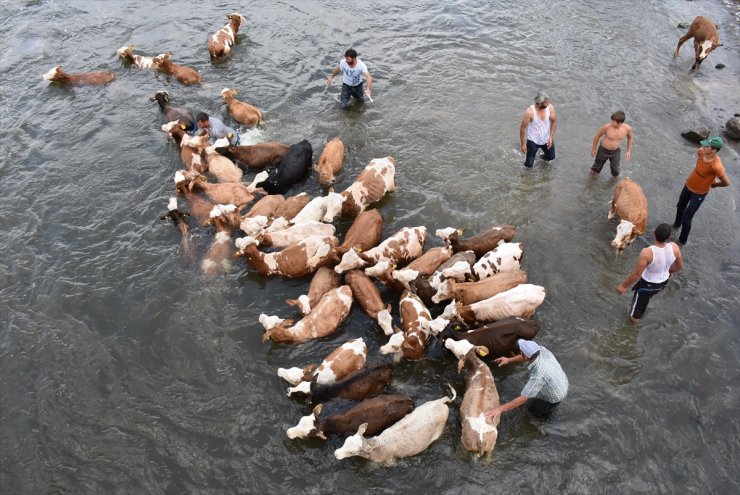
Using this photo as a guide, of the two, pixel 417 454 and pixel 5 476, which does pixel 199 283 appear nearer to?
pixel 5 476

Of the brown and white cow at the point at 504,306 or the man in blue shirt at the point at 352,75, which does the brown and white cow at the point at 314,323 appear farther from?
the man in blue shirt at the point at 352,75

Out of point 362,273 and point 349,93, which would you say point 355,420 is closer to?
point 362,273

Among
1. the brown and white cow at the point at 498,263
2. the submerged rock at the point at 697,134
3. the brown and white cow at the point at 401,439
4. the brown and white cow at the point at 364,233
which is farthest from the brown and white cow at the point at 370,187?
the submerged rock at the point at 697,134

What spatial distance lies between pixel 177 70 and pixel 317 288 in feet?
30.2

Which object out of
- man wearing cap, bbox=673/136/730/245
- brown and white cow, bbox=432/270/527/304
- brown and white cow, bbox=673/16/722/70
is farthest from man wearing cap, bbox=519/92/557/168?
brown and white cow, bbox=673/16/722/70

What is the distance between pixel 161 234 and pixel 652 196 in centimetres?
984

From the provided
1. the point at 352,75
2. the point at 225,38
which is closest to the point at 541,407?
the point at 352,75

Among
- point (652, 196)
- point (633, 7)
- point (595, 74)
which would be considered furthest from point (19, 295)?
point (633, 7)

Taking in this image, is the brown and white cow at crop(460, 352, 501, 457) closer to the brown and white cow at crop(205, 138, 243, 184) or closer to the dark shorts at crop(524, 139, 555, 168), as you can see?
the dark shorts at crop(524, 139, 555, 168)

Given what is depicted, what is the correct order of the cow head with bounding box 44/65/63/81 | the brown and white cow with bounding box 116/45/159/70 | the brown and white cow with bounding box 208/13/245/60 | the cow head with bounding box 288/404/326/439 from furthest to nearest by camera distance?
the brown and white cow with bounding box 208/13/245/60 < the brown and white cow with bounding box 116/45/159/70 < the cow head with bounding box 44/65/63/81 < the cow head with bounding box 288/404/326/439

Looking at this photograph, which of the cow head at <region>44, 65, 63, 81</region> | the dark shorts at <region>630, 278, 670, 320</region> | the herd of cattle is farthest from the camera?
the cow head at <region>44, 65, 63, 81</region>

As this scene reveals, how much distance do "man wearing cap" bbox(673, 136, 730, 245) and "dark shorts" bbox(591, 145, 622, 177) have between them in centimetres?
154

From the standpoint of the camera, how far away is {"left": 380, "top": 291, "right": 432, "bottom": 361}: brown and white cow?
7.42m

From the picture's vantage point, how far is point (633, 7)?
17281mm
